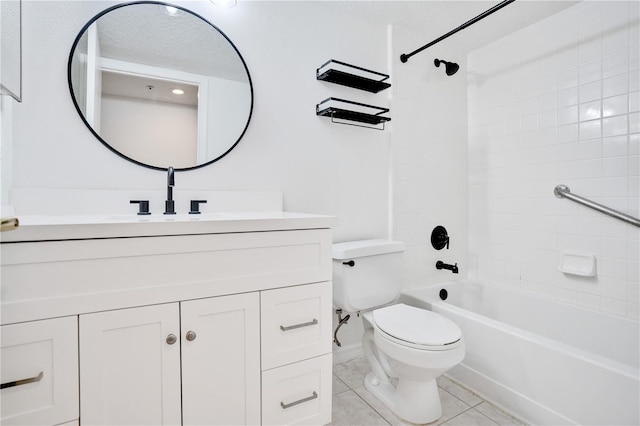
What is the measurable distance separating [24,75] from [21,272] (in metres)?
0.91

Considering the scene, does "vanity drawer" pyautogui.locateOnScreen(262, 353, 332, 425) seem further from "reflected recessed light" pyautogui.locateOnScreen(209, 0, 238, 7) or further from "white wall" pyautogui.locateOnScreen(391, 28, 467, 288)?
"reflected recessed light" pyautogui.locateOnScreen(209, 0, 238, 7)

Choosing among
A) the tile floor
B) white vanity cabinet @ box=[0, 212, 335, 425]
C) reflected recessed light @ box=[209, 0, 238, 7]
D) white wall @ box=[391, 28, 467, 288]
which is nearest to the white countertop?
white vanity cabinet @ box=[0, 212, 335, 425]

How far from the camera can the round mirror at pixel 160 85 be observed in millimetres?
1371

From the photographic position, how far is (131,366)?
3.02 feet

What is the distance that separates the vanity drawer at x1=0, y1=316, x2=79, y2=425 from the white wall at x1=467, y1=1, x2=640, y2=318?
2.45 metres

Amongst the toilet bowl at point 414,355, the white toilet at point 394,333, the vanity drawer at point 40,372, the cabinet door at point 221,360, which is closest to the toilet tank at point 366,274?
the white toilet at point 394,333

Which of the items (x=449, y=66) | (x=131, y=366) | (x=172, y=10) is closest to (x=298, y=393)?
(x=131, y=366)

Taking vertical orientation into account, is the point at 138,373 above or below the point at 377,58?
below

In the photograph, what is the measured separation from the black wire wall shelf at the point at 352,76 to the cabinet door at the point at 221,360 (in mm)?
1341

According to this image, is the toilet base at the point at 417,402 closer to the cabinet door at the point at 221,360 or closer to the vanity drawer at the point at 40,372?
the cabinet door at the point at 221,360

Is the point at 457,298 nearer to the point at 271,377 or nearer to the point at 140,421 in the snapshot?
the point at 271,377

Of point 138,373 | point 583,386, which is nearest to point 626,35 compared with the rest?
point 583,386

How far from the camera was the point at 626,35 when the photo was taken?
68.4 inches

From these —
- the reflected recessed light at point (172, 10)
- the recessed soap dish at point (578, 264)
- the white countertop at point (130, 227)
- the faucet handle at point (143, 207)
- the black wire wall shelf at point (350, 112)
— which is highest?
the reflected recessed light at point (172, 10)
